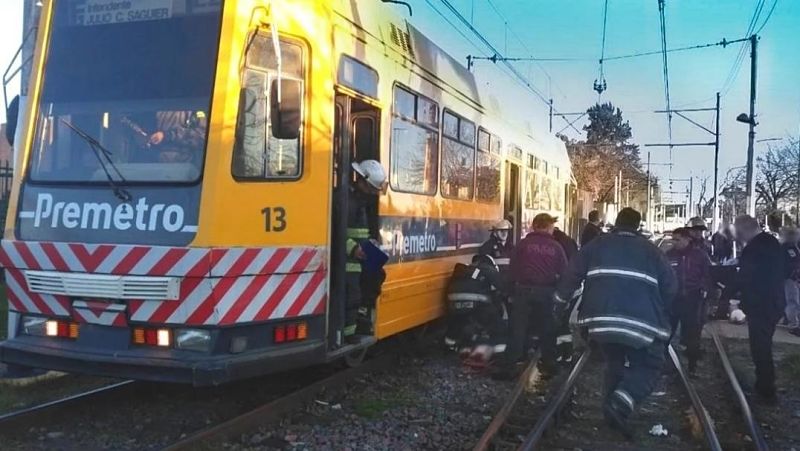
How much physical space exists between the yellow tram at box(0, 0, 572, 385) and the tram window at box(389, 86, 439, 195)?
101 cm

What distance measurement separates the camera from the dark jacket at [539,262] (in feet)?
28.3

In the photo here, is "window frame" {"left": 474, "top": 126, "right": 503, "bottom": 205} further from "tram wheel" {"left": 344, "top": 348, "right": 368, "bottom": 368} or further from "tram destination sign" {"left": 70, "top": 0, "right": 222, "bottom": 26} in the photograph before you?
"tram destination sign" {"left": 70, "top": 0, "right": 222, "bottom": 26}

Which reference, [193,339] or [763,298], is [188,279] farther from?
[763,298]

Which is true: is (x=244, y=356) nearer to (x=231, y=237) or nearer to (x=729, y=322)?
(x=231, y=237)

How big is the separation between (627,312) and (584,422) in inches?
45.0

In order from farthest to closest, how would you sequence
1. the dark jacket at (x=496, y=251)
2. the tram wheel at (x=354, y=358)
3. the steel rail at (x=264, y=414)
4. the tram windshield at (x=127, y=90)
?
1. the dark jacket at (x=496, y=251)
2. the tram wheel at (x=354, y=358)
3. the tram windshield at (x=127, y=90)
4. the steel rail at (x=264, y=414)

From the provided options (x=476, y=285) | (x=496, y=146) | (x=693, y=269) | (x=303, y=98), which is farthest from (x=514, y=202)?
(x=303, y=98)

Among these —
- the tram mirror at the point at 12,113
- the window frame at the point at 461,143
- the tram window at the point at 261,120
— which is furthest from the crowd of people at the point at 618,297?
the tram mirror at the point at 12,113

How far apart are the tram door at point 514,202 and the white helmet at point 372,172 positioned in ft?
19.9

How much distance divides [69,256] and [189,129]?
123cm

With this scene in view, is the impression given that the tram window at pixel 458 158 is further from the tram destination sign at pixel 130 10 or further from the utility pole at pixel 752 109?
the utility pole at pixel 752 109

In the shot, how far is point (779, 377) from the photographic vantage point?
29.4 ft

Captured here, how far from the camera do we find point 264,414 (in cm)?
614

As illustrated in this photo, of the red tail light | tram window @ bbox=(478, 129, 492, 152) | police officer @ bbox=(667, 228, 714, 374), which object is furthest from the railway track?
tram window @ bbox=(478, 129, 492, 152)
